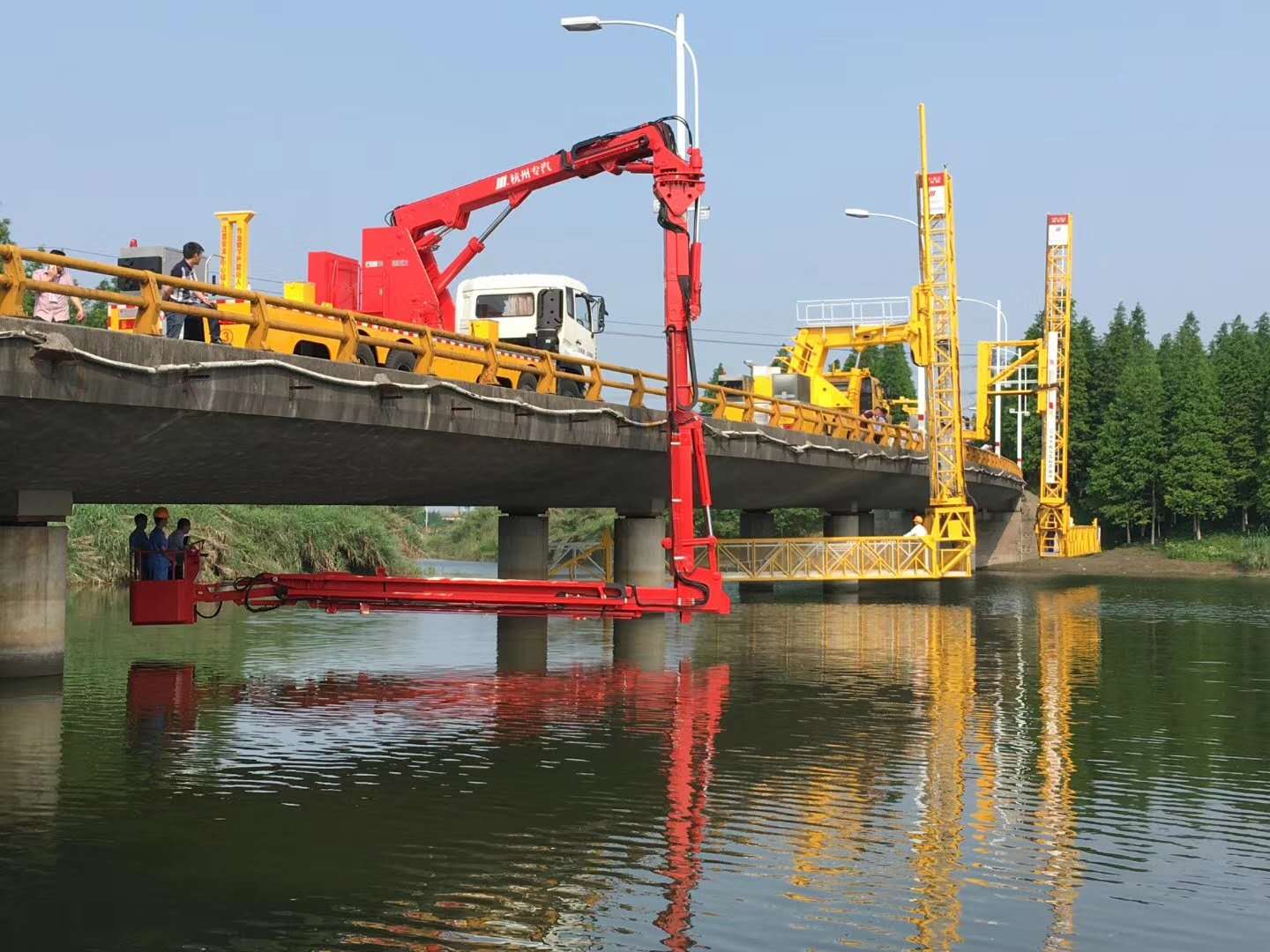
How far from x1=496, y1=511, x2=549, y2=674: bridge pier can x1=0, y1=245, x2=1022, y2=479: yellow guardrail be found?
12.3ft

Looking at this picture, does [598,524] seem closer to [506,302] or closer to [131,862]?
[506,302]

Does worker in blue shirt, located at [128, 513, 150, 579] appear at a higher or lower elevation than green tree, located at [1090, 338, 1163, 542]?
lower

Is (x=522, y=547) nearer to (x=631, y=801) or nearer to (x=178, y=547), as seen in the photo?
(x=178, y=547)

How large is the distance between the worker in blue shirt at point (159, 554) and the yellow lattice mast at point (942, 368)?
38.8 m

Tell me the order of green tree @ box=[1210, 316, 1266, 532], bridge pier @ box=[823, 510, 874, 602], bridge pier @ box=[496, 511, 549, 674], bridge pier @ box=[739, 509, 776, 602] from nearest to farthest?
bridge pier @ box=[496, 511, 549, 674]
bridge pier @ box=[823, 510, 874, 602]
bridge pier @ box=[739, 509, 776, 602]
green tree @ box=[1210, 316, 1266, 532]

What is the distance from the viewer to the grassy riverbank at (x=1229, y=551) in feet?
291

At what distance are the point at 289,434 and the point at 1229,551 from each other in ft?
281

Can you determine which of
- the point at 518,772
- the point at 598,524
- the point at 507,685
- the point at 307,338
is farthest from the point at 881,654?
the point at 598,524

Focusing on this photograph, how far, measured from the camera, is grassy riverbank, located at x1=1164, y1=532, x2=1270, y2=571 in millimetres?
88562

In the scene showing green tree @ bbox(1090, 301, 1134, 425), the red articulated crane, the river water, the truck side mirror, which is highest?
green tree @ bbox(1090, 301, 1134, 425)

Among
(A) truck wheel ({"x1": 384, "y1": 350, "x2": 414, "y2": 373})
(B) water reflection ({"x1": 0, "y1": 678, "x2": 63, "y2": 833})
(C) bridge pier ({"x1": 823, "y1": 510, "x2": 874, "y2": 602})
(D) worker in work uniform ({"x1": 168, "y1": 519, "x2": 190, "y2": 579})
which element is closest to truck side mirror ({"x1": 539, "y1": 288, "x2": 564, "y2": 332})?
(A) truck wheel ({"x1": 384, "y1": 350, "x2": 414, "y2": 373})

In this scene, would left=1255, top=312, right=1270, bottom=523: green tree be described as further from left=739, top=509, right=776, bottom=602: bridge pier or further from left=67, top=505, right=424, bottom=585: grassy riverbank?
left=67, top=505, right=424, bottom=585: grassy riverbank

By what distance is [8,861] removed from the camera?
48.1 feet

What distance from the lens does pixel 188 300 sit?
2505 centimetres
